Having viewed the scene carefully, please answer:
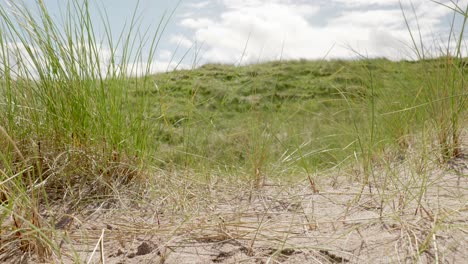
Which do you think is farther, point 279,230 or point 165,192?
point 165,192

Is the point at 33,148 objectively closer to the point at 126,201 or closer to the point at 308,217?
the point at 126,201

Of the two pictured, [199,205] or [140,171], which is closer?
[199,205]

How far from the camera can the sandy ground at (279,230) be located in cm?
98

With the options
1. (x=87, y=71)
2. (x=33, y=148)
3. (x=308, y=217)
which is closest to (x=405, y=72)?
(x=308, y=217)

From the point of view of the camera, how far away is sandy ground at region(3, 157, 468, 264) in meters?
0.98

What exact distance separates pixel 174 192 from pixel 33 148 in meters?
0.53

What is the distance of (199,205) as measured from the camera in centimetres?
143

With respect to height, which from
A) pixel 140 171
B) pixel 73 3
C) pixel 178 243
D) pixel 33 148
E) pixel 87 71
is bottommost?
pixel 178 243

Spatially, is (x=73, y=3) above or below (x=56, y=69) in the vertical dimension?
above

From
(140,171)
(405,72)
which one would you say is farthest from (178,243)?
(405,72)

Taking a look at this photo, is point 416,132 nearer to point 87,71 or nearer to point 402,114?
point 402,114

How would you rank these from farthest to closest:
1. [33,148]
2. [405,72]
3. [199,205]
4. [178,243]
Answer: [405,72]
[33,148]
[199,205]
[178,243]

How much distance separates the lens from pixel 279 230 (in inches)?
46.3

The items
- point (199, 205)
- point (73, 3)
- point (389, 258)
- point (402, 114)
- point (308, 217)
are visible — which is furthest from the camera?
point (402, 114)
